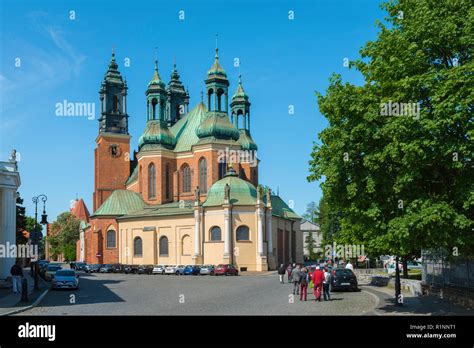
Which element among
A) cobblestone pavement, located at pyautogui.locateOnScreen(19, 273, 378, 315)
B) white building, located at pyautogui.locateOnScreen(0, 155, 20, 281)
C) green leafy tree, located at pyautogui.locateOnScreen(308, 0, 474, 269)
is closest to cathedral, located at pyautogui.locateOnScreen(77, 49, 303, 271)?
white building, located at pyautogui.locateOnScreen(0, 155, 20, 281)

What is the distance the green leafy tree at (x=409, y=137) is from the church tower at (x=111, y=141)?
7025cm

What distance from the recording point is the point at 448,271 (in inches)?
998

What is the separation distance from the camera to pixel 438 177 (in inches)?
741

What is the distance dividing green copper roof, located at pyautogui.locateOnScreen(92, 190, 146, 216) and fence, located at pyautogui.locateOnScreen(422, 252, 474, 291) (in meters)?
54.1

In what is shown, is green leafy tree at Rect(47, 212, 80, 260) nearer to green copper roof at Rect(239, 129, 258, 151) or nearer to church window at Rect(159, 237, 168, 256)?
green copper roof at Rect(239, 129, 258, 151)

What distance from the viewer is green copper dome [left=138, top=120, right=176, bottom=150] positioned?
79312 mm

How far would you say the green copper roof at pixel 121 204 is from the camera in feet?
257

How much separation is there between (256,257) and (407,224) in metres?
47.2

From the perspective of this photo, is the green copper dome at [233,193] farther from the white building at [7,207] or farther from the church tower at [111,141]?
the white building at [7,207]

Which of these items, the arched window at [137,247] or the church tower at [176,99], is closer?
the arched window at [137,247]

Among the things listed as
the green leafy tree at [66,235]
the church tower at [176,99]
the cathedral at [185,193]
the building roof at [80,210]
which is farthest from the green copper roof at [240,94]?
the building roof at [80,210]

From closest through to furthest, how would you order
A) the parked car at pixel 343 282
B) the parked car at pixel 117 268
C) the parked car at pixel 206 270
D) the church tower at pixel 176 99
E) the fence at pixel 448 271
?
the fence at pixel 448 271
the parked car at pixel 343 282
the parked car at pixel 206 270
the parked car at pixel 117 268
the church tower at pixel 176 99

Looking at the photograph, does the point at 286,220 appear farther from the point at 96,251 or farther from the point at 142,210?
the point at 96,251
